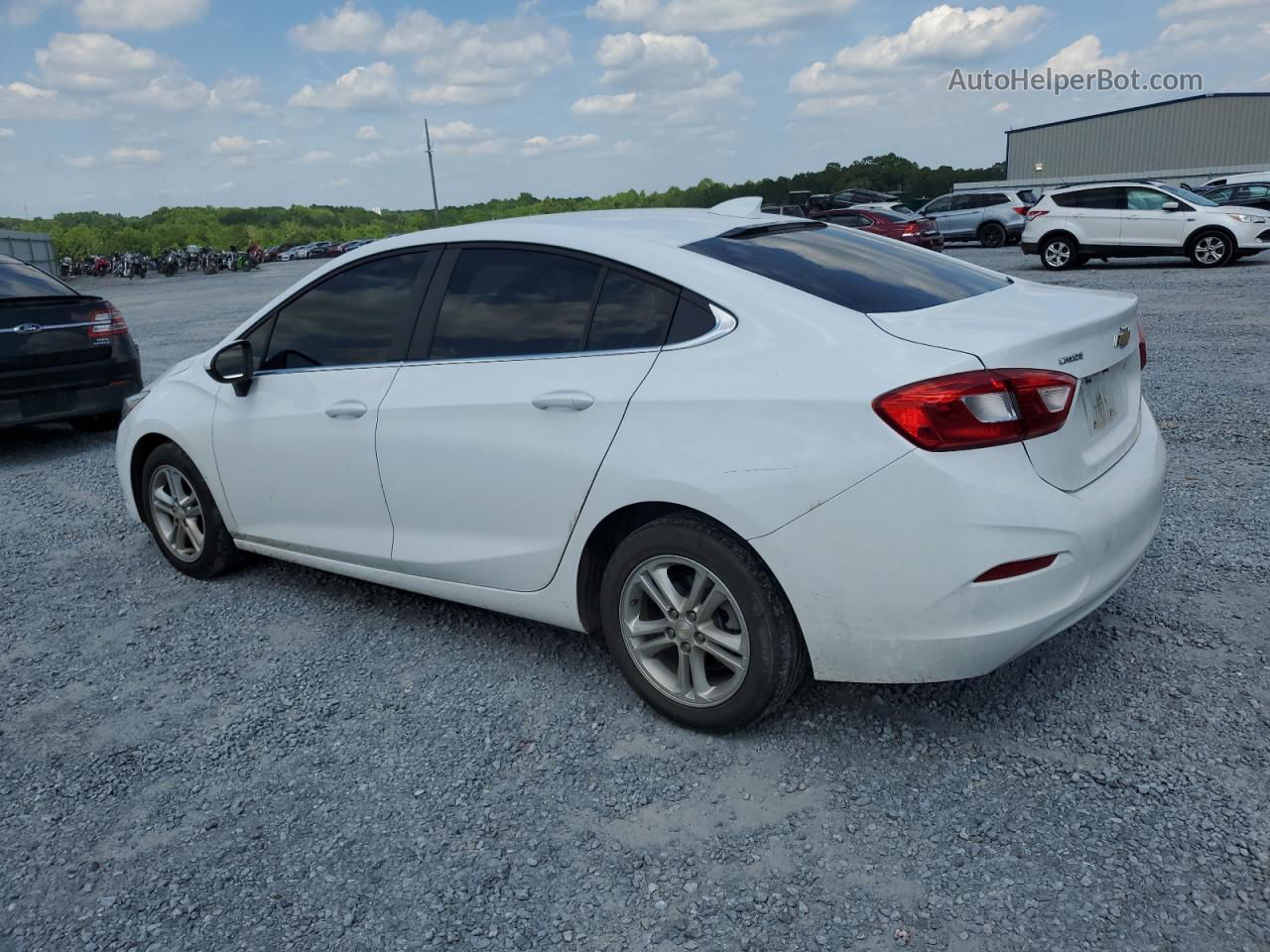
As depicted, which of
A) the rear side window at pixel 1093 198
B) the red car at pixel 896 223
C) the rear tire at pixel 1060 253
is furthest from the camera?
the red car at pixel 896 223

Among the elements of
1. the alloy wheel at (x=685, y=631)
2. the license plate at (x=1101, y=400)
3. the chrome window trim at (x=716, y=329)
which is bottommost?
the alloy wheel at (x=685, y=631)

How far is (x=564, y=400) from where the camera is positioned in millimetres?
3197

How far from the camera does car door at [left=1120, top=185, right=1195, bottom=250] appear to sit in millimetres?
17609

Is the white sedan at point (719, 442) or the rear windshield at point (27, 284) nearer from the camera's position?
the white sedan at point (719, 442)

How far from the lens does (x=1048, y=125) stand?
177 feet

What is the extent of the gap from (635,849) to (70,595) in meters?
3.41

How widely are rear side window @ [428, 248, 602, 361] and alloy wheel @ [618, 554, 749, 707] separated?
0.79 meters

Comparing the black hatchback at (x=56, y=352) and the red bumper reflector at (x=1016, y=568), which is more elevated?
the black hatchback at (x=56, y=352)

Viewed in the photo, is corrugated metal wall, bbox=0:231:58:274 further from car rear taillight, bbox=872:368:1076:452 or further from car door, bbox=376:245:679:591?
car rear taillight, bbox=872:368:1076:452

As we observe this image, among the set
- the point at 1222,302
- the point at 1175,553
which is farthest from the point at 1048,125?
the point at 1175,553

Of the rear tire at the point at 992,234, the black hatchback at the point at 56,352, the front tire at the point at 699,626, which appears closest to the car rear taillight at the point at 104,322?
the black hatchback at the point at 56,352

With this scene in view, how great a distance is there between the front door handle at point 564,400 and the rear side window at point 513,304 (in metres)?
0.17

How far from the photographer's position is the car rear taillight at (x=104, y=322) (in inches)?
314

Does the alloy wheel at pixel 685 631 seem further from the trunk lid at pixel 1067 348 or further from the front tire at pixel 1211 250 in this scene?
the front tire at pixel 1211 250
